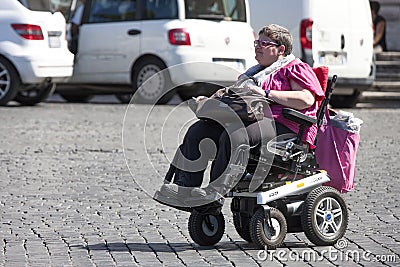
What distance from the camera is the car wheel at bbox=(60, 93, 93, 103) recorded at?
2159 centimetres

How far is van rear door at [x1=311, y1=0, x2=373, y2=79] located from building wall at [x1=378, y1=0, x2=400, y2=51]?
5804 mm

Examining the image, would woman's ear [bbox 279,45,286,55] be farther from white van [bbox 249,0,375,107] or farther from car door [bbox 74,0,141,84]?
car door [bbox 74,0,141,84]

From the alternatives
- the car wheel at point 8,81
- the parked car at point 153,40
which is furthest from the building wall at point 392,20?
the car wheel at point 8,81

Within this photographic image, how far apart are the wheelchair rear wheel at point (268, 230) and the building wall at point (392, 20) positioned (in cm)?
1849

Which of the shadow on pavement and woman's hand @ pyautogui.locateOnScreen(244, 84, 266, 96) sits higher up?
woman's hand @ pyautogui.locateOnScreen(244, 84, 266, 96)

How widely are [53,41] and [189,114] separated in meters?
2.48

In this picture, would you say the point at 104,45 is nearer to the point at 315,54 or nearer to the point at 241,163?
the point at 315,54

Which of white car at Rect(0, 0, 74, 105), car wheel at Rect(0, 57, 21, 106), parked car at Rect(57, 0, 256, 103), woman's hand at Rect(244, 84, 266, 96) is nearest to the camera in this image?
woman's hand at Rect(244, 84, 266, 96)

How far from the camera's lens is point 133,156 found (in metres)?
12.3

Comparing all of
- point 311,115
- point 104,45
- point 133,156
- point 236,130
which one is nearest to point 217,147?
point 236,130

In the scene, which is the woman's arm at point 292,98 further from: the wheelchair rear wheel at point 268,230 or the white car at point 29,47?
the white car at point 29,47

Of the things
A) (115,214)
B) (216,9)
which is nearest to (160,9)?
(216,9)

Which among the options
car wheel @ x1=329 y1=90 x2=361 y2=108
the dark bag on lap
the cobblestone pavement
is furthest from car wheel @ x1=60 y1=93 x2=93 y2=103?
the dark bag on lap

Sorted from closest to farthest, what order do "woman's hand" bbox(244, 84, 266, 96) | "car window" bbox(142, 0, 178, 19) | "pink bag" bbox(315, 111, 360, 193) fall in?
"woman's hand" bbox(244, 84, 266, 96)
"pink bag" bbox(315, 111, 360, 193)
"car window" bbox(142, 0, 178, 19)
